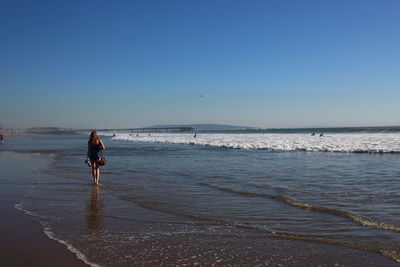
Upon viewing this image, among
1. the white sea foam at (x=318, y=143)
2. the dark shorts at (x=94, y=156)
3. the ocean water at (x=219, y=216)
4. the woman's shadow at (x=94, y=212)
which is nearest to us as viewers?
the ocean water at (x=219, y=216)

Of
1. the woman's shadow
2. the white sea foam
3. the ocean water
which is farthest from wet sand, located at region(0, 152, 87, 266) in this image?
the white sea foam

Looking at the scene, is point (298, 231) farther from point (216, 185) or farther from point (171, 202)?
point (216, 185)

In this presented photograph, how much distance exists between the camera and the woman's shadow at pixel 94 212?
21.1 ft

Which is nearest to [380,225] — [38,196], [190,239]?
[190,239]

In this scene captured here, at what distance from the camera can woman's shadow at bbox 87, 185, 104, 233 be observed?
6.44 meters

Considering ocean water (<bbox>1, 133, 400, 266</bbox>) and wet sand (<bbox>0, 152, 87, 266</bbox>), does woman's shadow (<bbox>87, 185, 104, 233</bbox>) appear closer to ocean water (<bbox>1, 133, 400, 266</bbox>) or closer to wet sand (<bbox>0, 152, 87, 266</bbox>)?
ocean water (<bbox>1, 133, 400, 266</bbox>)

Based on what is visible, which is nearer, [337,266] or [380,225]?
[337,266]

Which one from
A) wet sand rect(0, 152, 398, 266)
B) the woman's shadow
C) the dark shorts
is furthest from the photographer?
the dark shorts

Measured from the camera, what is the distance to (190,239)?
5.70m

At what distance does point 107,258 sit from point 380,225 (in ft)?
14.9

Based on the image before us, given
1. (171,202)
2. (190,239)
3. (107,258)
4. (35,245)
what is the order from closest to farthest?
(107,258), (35,245), (190,239), (171,202)

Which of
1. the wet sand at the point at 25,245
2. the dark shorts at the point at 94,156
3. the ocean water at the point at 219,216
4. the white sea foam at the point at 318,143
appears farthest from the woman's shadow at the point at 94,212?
the white sea foam at the point at 318,143

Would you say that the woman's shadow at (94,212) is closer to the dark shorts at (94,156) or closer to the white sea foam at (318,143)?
the dark shorts at (94,156)

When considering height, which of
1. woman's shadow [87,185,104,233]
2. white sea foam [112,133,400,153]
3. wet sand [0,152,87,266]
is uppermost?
white sea foam [112,133,400,153]
